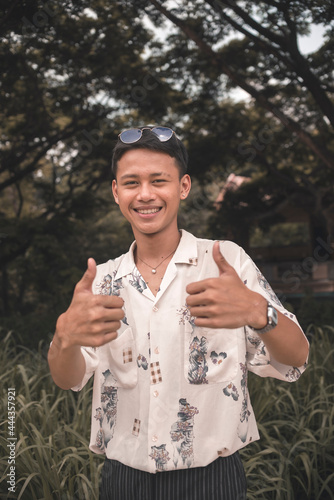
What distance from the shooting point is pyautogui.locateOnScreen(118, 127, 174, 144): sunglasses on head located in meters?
1.49

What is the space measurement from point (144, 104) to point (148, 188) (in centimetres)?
621

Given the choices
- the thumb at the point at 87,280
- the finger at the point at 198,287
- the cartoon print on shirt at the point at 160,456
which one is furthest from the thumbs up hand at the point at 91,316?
the cartoon print on shirt at the point at 160,456

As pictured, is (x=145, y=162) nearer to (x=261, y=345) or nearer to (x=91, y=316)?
(x=91, y=316)

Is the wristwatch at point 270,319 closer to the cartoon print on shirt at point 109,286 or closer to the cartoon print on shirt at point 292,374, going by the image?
the cartoon print on shirt at point 292,374

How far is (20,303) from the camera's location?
831cm

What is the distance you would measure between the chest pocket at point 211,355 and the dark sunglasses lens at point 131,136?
0.61 metres

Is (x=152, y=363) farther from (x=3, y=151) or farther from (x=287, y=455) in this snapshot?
(x=3, y=151)

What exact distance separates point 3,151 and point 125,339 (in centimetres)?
681

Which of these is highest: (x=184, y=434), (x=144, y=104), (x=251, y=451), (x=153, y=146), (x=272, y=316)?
(x=144, y=104)

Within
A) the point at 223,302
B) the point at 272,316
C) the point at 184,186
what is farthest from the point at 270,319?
the point at 184,186

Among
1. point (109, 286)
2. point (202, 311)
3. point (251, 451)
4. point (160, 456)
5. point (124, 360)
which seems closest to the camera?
point (202, 311)

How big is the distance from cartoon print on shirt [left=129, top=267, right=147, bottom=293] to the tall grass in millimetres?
1277

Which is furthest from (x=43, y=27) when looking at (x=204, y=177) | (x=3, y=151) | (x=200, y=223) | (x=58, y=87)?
(x=200, y=223)

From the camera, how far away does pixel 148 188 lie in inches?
57.8
